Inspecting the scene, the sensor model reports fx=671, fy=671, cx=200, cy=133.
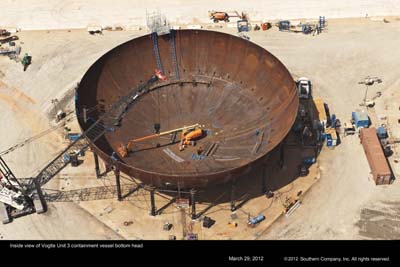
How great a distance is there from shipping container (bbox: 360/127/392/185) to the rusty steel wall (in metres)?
12.2

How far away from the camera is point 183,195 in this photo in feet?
255

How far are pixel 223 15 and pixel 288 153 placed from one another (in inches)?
1295

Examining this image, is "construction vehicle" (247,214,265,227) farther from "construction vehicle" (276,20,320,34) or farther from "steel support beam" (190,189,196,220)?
"construction vehicle" (276,20,320,34)

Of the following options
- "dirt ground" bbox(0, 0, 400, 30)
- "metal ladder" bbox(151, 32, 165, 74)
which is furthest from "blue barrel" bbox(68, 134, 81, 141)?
"dirt ground" bbox(0, 0, 400, 30)

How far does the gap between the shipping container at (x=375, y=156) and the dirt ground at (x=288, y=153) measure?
3.32 ft

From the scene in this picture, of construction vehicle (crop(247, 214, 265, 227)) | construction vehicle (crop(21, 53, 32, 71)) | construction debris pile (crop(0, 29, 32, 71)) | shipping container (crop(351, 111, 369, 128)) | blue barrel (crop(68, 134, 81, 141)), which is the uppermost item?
construction debris pile (crop(0, 29, 32, 71))

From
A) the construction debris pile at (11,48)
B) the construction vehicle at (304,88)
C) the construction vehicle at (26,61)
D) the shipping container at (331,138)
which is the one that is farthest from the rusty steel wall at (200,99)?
the construction debris pile at (11,48)

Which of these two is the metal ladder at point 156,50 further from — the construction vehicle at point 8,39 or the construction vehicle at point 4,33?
the construction vehicle at point 4,33

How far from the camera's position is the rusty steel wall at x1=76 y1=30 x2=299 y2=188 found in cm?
7744

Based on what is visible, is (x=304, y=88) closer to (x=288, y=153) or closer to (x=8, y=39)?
(x=288, y=153)

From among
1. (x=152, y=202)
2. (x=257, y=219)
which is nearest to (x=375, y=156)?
(x=257, y=219)

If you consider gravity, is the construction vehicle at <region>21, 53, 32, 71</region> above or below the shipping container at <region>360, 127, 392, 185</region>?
above

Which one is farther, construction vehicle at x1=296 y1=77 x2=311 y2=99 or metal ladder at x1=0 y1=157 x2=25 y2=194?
construction vehicle at x1=296 y1=77 x2=311 y2=99

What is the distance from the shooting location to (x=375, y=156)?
266 ft
